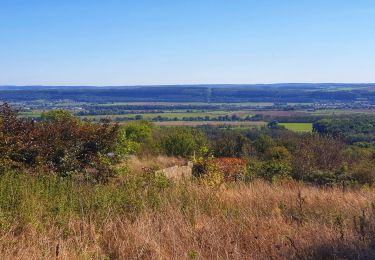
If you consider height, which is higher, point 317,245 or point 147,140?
point 317,245

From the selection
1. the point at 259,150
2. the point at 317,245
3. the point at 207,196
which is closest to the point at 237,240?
the point at 317,245

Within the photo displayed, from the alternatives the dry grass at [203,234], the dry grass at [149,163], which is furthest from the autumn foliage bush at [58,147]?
the dry grass at [203,234]

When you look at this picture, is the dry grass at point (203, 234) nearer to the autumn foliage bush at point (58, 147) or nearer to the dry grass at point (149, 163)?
the autumn foliage bush at point (58, 147)

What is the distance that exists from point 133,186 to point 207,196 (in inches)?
43.1

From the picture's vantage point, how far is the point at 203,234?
16.7 feet

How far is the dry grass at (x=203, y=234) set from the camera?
15.0ft

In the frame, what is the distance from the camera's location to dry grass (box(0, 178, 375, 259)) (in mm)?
4566

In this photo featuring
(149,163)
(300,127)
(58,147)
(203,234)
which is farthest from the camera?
(300,127)

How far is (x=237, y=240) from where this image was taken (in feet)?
16.5

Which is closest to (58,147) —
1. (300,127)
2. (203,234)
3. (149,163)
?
(203,234)

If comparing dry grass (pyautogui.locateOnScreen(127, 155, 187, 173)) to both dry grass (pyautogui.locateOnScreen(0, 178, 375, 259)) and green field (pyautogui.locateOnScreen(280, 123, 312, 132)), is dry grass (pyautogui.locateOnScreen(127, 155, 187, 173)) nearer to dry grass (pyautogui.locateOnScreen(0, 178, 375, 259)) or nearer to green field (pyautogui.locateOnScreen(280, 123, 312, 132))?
dry grass (pyautogui.locateOnScreen(0, 178, 375, 259))

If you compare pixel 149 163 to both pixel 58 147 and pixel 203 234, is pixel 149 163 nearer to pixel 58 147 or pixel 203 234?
pixel 58 147

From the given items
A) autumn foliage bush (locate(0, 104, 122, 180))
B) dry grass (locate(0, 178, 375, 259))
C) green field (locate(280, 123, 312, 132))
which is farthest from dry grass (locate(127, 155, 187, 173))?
green field (locate(280, 123, 312, 132))

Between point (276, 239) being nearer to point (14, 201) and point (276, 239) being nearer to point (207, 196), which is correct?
point (207, 196)
